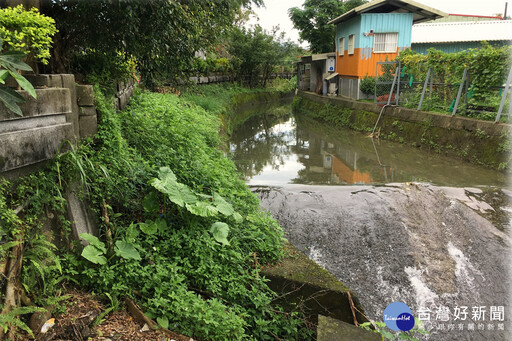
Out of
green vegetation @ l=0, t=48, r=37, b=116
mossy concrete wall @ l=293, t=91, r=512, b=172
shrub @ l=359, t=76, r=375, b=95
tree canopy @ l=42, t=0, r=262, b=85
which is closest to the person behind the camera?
green vegetation @ l=0, t=48, r=37, b=116

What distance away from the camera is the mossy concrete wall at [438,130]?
349 inches

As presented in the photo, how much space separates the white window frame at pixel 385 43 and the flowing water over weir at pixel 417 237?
31.4 ft

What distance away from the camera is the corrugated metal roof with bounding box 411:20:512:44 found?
19.5 m

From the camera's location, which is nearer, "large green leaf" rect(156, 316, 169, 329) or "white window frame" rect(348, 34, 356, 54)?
"large green leaf" rect(156, 316, 169, 329)

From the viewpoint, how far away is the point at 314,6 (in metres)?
25.9

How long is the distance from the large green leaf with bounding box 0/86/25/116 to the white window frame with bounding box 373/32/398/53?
1716 cm

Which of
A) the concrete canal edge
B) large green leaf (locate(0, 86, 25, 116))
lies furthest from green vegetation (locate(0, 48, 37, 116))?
the concrete canal edge

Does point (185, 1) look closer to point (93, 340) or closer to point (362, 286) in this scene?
point (93, 340)

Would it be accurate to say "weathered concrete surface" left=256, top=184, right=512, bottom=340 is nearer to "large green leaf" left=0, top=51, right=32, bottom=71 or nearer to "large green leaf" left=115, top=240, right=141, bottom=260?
"large green leaf" left=115, top=240, right=141, bottom=260

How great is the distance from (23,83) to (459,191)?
736 cm

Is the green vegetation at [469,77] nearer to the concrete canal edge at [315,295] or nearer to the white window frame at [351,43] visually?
the white window frame at [351,43]

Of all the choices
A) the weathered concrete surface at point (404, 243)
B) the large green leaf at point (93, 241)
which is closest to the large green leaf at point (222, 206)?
the large green leaf at point (93, 241)

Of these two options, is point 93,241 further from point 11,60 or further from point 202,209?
point 11,60

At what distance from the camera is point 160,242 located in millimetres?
3514
